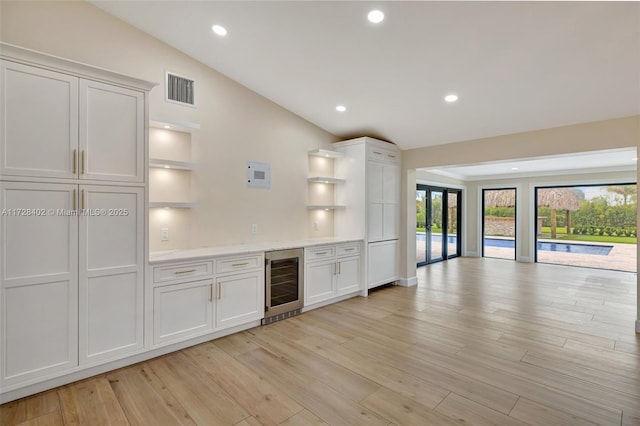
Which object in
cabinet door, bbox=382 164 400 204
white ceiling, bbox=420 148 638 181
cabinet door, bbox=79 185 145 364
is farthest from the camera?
white ceiling, bbox=420 148 638 181

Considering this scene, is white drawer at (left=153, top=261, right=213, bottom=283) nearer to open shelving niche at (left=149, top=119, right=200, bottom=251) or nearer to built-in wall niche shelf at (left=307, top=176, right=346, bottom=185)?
open shelving niche at (left=149, top=119, right=200, bottom=251)

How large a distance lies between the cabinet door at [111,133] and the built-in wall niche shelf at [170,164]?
0.35 meters

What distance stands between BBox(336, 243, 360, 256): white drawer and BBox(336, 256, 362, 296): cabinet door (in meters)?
0.09

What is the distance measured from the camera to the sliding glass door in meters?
7.73

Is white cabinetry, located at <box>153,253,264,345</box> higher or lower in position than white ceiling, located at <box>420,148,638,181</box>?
lower

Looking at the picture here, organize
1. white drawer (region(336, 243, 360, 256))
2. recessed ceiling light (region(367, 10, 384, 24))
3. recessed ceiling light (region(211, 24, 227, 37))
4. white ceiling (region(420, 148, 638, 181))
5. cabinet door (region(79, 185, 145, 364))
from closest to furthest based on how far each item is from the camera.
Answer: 1. cabinet door (region(79, 185, 145, 364))
2. recessed ceiling light (region(367, 10, 384, 24))
3. recessed ceiling light (region(211, 24, 227, 37))
4. white drawer (region(336, 243, 360, 256))
5. white ceiling (region(420, 148, 638, 181))

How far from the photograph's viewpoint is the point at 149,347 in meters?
2.79

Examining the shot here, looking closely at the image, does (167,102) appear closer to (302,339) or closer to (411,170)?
(302,339)

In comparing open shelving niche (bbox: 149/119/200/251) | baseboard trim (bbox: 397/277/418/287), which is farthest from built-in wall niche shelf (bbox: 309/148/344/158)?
baseboard trim (bbox: 397/277/418/287)

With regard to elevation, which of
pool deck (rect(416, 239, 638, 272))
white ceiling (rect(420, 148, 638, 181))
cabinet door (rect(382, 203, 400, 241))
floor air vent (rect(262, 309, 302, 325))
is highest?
white ceiling (rect(420, 148, 638, 181))

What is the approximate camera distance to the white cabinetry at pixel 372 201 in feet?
16.1

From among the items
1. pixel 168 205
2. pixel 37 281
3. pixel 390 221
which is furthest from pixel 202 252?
pixel 390 221

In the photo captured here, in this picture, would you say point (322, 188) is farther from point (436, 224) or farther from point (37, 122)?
point (436, 224)

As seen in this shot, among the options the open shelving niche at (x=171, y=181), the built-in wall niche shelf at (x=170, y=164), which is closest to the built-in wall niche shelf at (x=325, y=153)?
the open shelving niche at (x=171, y=181)
